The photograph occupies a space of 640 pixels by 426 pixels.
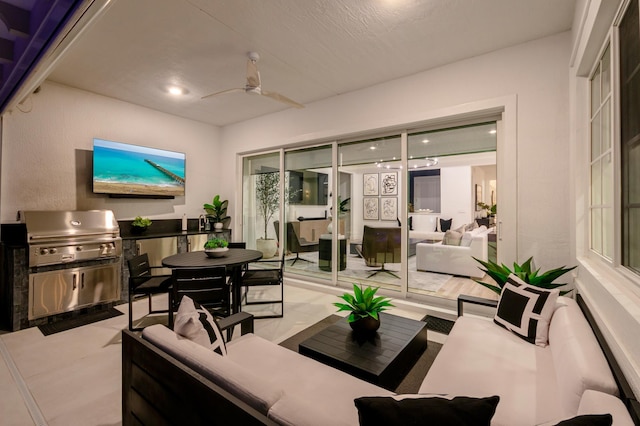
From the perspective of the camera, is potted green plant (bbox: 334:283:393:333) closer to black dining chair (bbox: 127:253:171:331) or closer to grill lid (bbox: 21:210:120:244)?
black dining chair (bbox: 127:253:171:331)

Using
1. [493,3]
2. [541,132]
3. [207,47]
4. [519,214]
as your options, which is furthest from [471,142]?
[207,47]

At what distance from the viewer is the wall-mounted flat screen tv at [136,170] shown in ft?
13.9

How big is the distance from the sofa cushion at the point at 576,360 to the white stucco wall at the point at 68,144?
529cm

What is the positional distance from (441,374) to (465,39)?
120 inches

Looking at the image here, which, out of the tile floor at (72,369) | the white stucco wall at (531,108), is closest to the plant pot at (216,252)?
the tile floor at (72,369)

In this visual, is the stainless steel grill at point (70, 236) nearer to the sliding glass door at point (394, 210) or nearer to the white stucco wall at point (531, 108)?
the sliding glass door at point (394, 210)

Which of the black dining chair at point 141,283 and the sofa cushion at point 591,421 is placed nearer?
the sofa cushion at point 591,421

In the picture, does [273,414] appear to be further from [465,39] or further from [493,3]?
[465,39]

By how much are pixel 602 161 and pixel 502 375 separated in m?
1.62

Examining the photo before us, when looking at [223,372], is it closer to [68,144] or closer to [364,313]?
[364,313]

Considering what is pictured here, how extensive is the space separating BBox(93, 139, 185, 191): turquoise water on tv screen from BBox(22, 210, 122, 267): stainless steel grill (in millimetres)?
687

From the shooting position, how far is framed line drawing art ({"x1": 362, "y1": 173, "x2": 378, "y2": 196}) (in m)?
4.44

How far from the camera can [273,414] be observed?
833 millimetres

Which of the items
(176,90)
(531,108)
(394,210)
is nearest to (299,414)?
(531,108)
